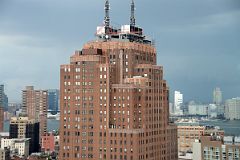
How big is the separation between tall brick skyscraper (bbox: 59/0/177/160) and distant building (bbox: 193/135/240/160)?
183cm

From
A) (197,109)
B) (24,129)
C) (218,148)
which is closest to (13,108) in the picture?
(24,129)

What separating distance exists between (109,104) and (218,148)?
4.81 m

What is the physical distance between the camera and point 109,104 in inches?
728

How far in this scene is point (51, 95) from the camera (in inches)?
2968

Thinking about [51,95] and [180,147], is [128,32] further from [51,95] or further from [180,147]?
[51,95]

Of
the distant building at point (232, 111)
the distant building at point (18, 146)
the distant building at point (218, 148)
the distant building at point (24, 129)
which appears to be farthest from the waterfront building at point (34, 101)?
the distant building at point (218, 148)

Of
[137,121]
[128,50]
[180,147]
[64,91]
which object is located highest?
[128,50]

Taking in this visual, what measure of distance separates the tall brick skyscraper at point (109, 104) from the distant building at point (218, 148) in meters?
1.83

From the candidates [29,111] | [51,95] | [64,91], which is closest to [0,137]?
[29,111]

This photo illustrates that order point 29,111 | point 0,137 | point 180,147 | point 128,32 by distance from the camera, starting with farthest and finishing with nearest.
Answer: point 29,111, point 0,137, point 180,147, point 128,32

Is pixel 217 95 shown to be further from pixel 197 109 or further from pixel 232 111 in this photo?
pixel 197 109

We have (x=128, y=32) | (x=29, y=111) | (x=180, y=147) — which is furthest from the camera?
(x=29, y=111)

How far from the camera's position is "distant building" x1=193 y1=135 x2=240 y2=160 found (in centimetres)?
1853

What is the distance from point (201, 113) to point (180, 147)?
69.8 ft
